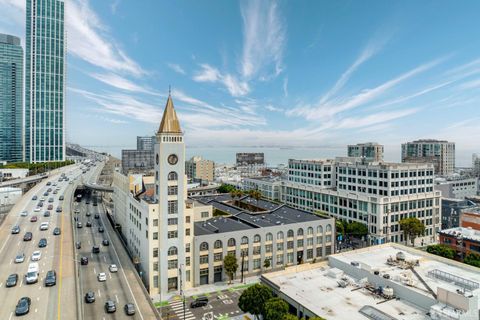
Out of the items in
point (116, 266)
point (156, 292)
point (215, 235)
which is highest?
point (215, 235)

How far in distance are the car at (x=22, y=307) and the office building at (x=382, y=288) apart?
3146 centimetres

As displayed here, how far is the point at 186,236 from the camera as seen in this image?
62.3 m

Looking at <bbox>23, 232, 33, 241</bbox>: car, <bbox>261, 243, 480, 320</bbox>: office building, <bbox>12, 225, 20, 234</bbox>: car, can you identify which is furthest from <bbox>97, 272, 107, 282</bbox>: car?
<bbox>12, 225, 20, 234</bbox>: car

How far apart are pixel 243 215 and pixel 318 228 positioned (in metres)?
19.0

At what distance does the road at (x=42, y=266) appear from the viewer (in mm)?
41219

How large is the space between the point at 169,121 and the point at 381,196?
2741 inches

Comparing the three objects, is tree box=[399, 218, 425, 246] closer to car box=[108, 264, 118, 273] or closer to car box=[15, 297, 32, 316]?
car box=[108, 264, 118, 273]

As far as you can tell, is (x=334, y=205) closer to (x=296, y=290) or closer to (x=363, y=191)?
(x=363, y=191)

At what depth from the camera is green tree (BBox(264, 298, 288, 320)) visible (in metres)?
38.8

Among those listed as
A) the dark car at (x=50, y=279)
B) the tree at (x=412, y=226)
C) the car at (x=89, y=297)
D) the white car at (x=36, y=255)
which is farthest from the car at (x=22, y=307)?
the tree at (x=412, y=226)

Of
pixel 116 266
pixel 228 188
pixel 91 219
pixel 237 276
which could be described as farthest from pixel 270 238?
pixel 228 188

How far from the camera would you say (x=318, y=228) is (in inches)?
3059

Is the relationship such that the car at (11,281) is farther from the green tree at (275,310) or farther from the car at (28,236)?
the green tree at (275,310)

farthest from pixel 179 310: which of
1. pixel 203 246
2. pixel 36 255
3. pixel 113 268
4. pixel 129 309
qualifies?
pixel 36 255
